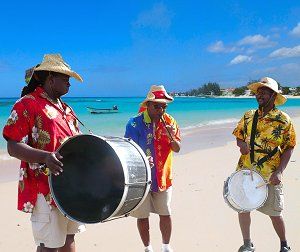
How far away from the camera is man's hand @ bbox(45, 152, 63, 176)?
2805mm

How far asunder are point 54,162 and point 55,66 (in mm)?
676

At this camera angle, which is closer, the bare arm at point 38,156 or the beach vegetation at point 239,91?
the bare arm at point 38,156

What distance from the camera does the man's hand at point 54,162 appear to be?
2805 mm

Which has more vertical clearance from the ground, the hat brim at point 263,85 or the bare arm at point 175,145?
the hat brim at point 263,85

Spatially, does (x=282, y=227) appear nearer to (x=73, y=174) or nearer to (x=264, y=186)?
(x=264, y=186)

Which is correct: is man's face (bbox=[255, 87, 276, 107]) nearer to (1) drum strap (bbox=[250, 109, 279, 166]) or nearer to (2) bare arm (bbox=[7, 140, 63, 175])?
(1) drum strap (bbox=[250, 109, 279, 166])

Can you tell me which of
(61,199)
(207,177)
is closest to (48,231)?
(61,199)

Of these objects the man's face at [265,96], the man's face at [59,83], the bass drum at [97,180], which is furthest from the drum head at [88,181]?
the man's face at [265,96]

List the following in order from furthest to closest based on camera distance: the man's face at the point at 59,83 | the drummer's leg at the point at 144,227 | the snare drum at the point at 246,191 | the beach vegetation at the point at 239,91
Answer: the beach vegetation at the point at 239,91 < the drummer's leg at the point at 144,227 < the snare drum at the point at 246,191 < the man's face at the point at 59,83

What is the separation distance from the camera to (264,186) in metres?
4.10

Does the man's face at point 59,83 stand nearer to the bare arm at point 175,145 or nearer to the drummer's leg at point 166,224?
the bare arm at point 175,145

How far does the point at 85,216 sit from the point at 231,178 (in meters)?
1.78

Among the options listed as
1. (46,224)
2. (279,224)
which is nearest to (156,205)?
(279,224)

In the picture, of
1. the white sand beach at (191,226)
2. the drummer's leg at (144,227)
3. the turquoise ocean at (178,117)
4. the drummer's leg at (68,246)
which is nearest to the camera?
the drummer's leg at (68,246)
